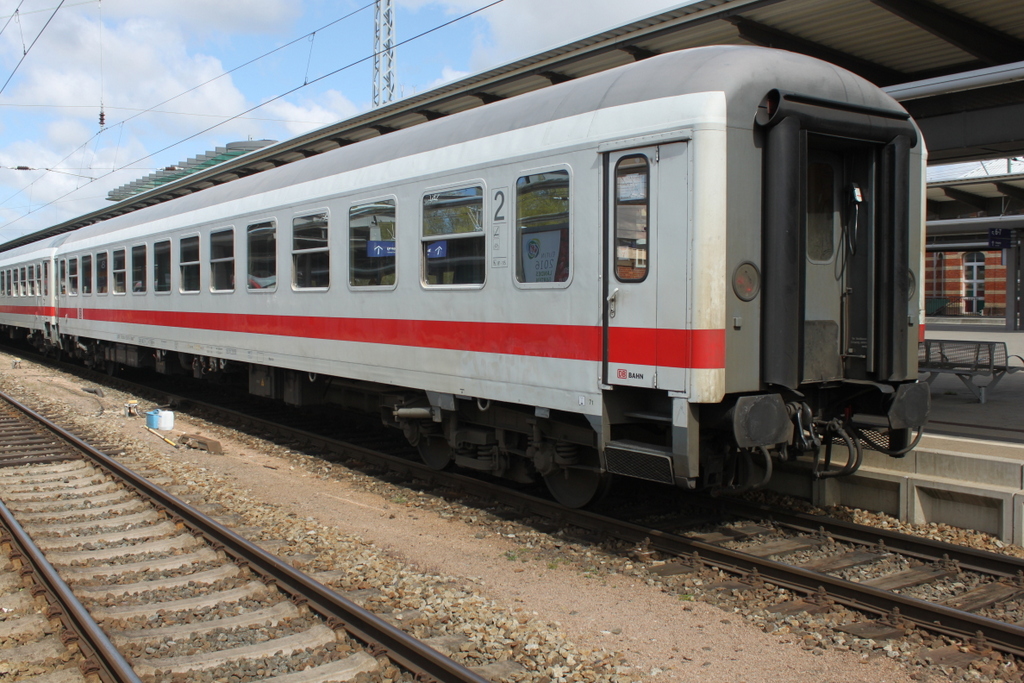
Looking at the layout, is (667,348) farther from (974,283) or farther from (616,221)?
(974,283)

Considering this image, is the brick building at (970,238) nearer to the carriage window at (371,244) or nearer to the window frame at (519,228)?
the carriage window at (371,244)

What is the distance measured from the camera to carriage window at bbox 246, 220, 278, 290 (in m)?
10.6

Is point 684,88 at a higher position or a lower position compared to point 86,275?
higher

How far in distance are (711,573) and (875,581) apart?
1053mm

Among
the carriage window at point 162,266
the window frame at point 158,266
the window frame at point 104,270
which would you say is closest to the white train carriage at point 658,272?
the window frame at point 158,266

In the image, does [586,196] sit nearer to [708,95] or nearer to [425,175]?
[708,95]

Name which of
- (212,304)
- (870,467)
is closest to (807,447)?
(870,467)

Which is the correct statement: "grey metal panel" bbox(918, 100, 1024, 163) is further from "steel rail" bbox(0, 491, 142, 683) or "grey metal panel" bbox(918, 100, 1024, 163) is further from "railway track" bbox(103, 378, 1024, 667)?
"steel rail" bbox(0, 491, 142, 683)

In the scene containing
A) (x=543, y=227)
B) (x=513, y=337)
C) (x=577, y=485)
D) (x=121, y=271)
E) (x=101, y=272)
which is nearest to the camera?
(x=543, y=227)

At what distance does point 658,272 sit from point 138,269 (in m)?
12.3

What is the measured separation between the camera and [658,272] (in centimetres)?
573

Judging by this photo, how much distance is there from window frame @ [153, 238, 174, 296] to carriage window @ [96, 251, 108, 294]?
3481mm

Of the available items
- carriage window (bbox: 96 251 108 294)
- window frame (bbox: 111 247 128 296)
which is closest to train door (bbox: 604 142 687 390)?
window frame (bbox: 111 247 128 296)

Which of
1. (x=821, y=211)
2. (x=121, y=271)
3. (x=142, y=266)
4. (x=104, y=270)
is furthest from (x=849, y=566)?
(x=104, y=270)
